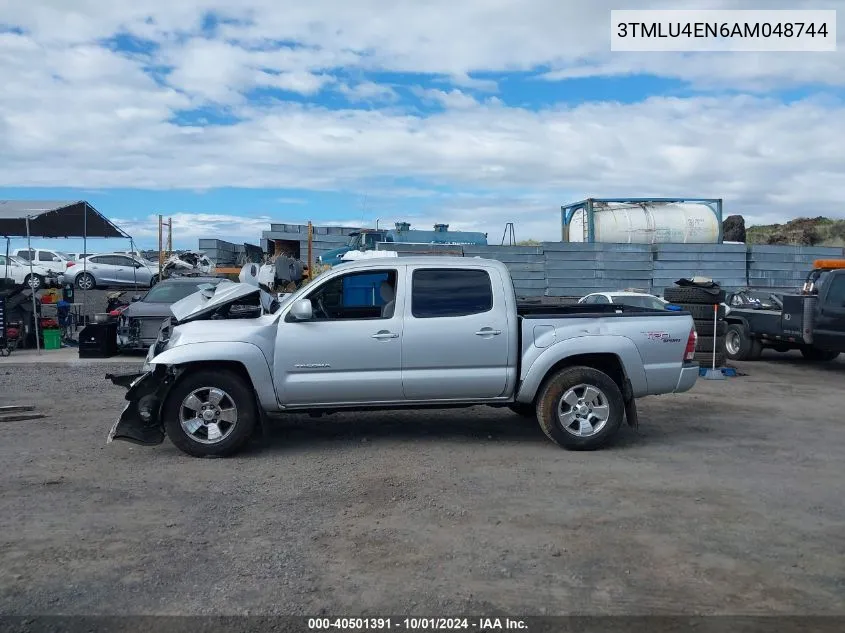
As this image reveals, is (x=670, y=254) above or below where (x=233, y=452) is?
above

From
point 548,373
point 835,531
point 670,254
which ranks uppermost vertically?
point 670,254

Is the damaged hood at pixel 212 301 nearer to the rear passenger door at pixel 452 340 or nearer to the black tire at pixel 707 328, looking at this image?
the rear passenger door at pixel 452 340

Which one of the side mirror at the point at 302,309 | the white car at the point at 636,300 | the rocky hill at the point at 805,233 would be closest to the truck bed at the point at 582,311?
the side mirror at the point at 302,309

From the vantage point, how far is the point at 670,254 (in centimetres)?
2414

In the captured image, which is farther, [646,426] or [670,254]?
[670,254]

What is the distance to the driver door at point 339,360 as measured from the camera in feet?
24.0

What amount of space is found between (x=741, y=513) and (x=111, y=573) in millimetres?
4235

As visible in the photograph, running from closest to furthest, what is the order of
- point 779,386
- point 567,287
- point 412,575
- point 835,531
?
point 412,575, point 835,531, point 779,386, point 567,287

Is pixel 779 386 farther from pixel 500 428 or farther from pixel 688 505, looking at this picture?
pixel 688 505

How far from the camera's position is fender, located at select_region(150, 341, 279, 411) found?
7.13m

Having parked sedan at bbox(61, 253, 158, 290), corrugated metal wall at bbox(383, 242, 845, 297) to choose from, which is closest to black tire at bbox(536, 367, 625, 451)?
corrugated metal wall at bbox(383, 242, 845, 297)

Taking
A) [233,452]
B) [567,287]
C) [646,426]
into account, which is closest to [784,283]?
[567,287]

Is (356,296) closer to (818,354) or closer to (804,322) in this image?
(804,322)

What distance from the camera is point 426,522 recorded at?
548 cm
